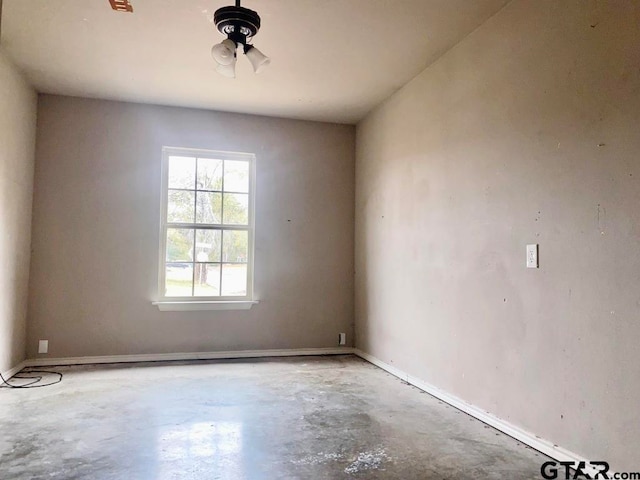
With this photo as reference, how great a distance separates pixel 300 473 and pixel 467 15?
9.65 ft

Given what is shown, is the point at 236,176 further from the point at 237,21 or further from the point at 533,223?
the point at 533,223

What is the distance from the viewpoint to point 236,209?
505cm

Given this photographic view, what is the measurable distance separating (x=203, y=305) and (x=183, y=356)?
562 millimetres

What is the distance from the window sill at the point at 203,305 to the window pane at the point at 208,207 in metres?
0.88

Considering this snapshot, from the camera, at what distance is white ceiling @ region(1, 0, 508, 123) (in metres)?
2.96

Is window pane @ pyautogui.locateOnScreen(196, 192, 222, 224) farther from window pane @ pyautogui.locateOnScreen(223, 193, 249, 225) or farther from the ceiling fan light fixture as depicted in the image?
the ceiling fan light fixture

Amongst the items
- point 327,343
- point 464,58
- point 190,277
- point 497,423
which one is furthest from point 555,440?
point 190,277

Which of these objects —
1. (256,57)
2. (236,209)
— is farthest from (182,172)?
(256,57)

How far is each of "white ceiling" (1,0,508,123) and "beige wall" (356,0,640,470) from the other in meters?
0.36

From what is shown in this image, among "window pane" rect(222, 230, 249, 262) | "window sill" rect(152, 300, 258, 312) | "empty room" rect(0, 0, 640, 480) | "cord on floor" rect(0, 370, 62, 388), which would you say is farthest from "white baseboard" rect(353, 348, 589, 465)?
"cord on floor" rect(0, 370, 62, 388)

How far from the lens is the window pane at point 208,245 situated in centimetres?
489

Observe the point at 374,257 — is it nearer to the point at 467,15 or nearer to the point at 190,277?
the point at 190,277

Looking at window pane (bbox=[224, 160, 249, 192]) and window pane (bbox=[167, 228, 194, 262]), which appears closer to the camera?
window pane (bbox=[167, 228, 194, 262])

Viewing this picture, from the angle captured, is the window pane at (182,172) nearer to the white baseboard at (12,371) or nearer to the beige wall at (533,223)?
the white baseboard at (12,371)
